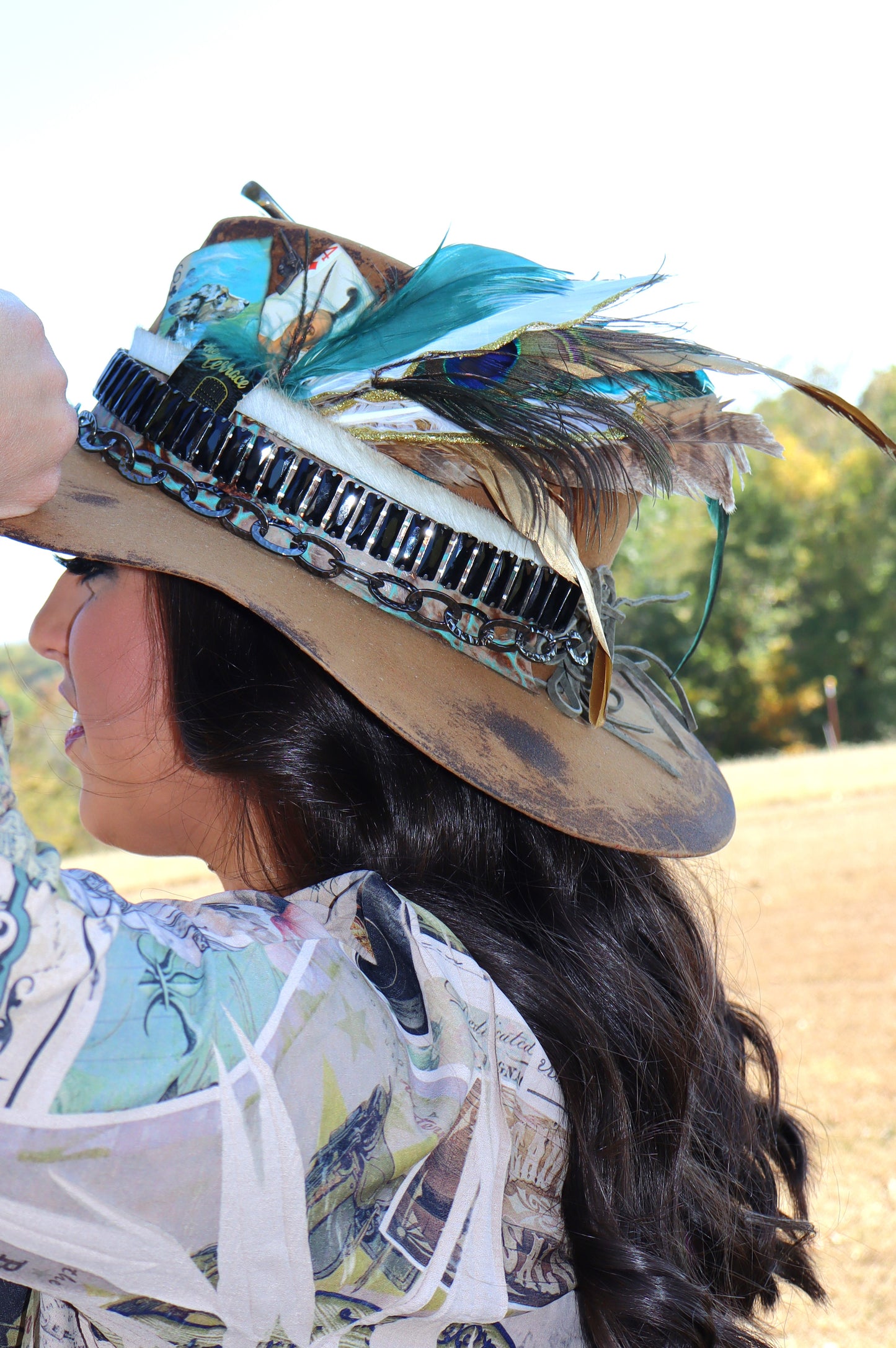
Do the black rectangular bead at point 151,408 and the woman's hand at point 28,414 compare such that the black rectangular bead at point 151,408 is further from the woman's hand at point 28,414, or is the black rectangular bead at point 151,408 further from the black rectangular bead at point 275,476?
the woman's hand at point 28,414

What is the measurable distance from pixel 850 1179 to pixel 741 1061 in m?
3.32

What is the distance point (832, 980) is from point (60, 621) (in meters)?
6.11

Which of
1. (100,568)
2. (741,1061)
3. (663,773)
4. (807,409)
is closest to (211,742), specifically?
(100,568)

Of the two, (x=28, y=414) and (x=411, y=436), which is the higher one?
(x=411, y=436)

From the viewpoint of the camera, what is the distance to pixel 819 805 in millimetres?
11906

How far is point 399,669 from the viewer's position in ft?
3.96

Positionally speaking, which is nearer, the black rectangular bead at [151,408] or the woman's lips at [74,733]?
the black rectangular bead at [151,408]

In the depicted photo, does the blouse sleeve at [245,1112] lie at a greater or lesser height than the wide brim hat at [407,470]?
lesser

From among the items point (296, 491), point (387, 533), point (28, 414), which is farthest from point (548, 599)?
point (28, 414)

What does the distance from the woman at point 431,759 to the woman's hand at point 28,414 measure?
208 millimetres

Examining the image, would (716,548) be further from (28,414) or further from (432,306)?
(28,414)

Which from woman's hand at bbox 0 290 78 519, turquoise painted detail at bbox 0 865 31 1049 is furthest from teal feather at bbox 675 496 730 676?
turquoise painted detail at bbox 0 865 31 1049

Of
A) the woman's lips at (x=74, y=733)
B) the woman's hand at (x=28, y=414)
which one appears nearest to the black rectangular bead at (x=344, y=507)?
the woman's hand at (x=28, y=414)

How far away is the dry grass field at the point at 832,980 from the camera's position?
3.72m
